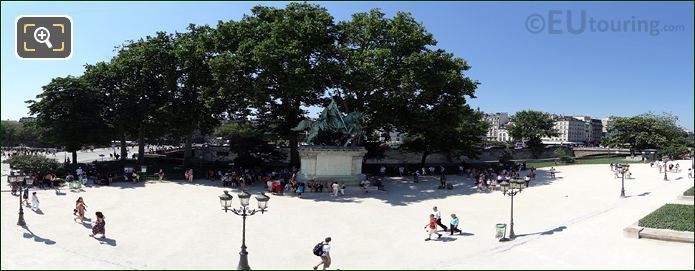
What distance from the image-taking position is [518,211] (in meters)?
24.9

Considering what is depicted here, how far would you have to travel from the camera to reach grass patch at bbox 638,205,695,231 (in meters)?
17.8

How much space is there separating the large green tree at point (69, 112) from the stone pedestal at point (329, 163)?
23542 mm

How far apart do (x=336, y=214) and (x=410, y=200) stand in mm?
6880

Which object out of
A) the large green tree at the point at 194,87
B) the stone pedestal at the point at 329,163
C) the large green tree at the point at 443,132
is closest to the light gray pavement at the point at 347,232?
the stone pedestal at the point at 329,163

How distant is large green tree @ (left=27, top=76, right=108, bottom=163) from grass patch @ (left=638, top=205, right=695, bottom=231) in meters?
44.7

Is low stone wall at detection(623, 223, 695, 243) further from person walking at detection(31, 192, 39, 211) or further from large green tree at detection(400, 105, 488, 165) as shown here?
person walking at detection(31, 192, 39, 211)

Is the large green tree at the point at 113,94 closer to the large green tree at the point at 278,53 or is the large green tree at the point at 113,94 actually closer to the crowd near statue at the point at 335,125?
the large green tree at the point at 278,53

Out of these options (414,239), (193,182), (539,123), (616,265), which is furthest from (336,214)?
(539,123)

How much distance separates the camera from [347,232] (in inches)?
802

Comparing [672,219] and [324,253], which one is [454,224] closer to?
[324,253]

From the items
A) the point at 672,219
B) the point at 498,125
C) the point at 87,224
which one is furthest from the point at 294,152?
the point at 498,125

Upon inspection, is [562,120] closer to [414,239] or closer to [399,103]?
[399,103]

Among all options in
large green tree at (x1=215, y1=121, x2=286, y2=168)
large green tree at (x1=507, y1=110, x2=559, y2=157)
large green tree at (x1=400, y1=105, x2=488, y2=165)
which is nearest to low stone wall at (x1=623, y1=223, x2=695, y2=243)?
large green tree at (x1=400, y1=105, x2=488, y2=165)

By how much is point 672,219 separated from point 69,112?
46736 millimetres
